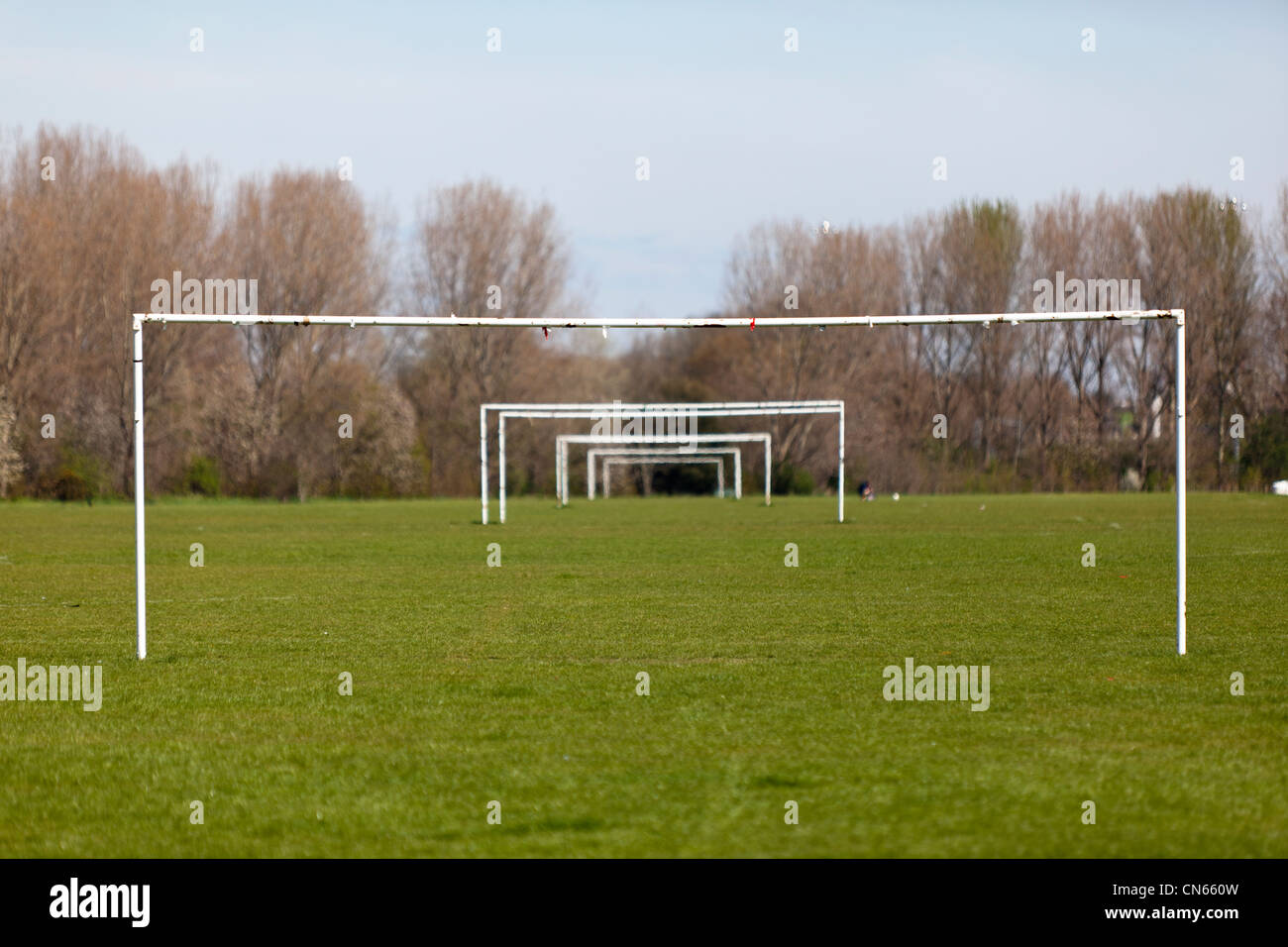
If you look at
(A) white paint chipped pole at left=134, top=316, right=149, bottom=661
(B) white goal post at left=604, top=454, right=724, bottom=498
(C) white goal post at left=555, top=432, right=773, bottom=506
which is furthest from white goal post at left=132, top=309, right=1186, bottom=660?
(B) white goal post at left=604, top=454, right=724, bottom=498

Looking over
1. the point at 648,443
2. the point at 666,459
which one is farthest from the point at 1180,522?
the point at 666,459

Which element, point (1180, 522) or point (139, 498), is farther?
point (139, 498)

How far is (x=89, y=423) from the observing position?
5722 centimetres

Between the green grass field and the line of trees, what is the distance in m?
42.8

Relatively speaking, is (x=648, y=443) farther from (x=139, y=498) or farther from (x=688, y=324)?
(x=139, y=498)

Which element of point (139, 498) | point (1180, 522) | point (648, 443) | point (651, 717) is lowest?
point (651, 717)

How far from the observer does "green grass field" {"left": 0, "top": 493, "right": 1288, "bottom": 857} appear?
5285mm

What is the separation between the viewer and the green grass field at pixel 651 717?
5.29 m

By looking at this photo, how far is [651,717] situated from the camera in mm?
7617

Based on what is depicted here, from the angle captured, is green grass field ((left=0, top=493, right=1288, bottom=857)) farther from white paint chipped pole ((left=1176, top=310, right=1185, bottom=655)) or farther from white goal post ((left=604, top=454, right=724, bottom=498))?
white goal post ((left=604, top=454, right=724, bottom=498))

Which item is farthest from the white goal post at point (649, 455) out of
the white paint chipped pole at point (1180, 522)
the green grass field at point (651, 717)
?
the white paint chipped pole at point (1180, 522)

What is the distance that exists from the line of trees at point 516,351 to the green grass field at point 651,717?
42.8m

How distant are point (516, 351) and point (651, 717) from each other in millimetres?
61126
